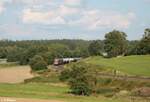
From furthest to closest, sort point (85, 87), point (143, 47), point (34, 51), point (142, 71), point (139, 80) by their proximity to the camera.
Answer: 1. point (34, 51)
2. point (143, 47)
3. point (142, 71)
4. point (139, 80)
5. point (85, 87)

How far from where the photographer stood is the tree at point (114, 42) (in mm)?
124875

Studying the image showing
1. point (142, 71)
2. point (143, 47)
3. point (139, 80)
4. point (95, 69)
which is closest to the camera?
point (139, 80)

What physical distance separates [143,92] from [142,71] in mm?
24113

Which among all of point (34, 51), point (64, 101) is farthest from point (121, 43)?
point (64, 101)

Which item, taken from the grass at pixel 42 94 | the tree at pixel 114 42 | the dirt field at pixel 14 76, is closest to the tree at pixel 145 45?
the tree at pixel 114 42

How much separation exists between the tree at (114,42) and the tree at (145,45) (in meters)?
10.8

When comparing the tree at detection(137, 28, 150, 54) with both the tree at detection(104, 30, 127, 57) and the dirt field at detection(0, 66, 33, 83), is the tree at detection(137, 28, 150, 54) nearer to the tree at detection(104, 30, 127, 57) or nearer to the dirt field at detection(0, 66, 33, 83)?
the tree at detection(104, 30, 127, 57)

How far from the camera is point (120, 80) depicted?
65125mm

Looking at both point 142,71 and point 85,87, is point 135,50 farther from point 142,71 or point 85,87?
point 85,87

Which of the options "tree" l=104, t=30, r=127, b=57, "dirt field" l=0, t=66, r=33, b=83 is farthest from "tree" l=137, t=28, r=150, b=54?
"dirt field" l=0, t=66, r=33, b=83

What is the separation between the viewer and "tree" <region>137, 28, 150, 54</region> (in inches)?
4387

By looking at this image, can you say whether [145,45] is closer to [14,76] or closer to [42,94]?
[14,76]

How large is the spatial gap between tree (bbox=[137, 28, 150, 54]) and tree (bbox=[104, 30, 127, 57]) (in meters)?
10.8

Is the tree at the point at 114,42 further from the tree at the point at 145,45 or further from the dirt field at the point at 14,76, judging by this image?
the dirt field at the point at 14,76
